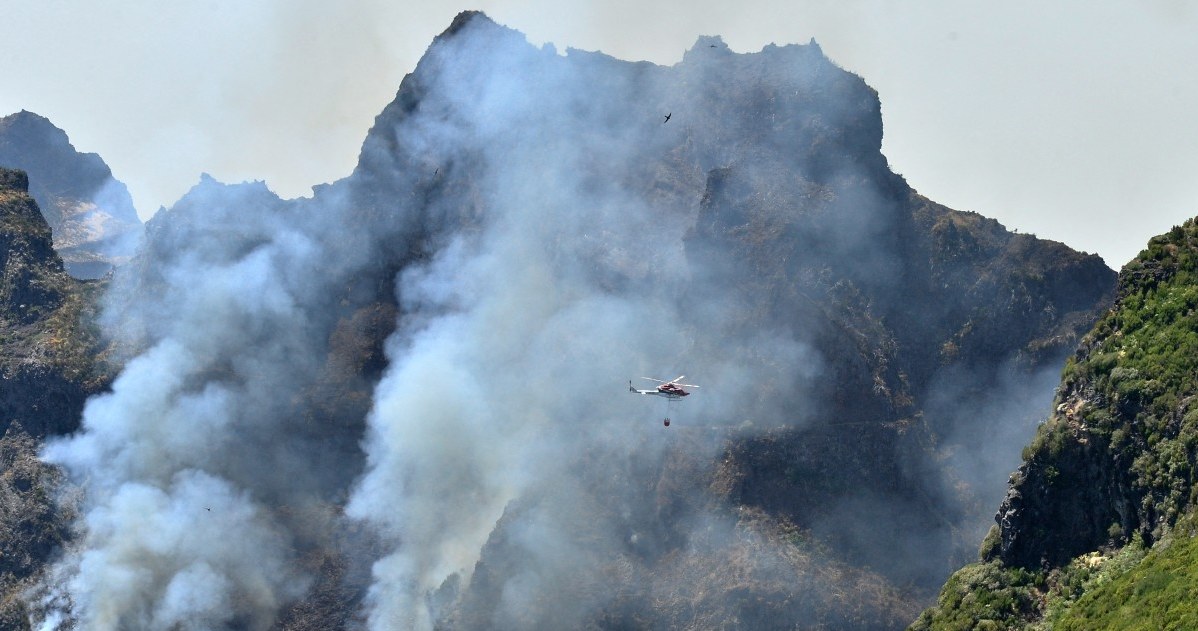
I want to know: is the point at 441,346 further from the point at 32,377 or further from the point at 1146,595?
the point at 1146,595

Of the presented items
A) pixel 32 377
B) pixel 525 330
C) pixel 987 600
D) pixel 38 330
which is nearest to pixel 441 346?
pixel 525 330

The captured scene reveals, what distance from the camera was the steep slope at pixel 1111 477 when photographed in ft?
301

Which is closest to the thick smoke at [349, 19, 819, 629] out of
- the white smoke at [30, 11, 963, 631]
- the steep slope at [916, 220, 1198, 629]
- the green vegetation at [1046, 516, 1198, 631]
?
the white smoke at [30, 11, 963, 631]

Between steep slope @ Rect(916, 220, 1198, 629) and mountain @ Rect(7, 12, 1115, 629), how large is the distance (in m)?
42.4

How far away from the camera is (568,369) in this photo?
171m

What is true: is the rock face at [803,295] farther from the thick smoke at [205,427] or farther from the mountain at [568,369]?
the thick smoke at [205,427]

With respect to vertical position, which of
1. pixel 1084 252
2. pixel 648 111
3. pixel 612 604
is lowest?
pixel 612 604

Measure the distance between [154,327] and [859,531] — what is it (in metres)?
89.2

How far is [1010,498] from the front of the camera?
104 metres

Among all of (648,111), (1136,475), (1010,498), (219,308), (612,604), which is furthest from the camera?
(648,111)

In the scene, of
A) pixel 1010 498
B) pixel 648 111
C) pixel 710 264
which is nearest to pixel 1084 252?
pixel 710 264

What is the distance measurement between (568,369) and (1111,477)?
82.2 m

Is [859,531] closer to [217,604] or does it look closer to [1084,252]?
[1084,252]

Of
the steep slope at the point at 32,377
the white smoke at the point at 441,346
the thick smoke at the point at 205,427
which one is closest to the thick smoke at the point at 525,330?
the white smoke at the point at 441,346
